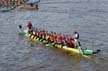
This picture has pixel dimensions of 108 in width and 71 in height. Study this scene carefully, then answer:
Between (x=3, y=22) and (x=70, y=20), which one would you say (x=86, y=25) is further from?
(x=3, y=22)

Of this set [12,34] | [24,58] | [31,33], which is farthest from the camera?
[12,34]

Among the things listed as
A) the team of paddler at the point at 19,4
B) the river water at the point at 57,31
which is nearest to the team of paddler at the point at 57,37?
the river water at the point at 57,31

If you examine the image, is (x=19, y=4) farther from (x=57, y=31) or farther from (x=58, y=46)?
(x=58, y=46)

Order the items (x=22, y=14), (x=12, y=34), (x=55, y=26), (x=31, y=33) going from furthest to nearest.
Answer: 1. (x=22, y=14)
2. (x=55, y=26)
3. (x=12, y=34)
4. (x=31, y=33)

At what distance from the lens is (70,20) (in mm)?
42188

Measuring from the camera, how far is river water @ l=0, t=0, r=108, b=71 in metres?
25.3

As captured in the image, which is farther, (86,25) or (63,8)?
(63,8)

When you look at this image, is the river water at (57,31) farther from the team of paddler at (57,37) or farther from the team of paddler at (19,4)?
the team of paddler at (19,4)

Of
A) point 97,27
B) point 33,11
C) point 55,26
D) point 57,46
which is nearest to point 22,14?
point 33,11

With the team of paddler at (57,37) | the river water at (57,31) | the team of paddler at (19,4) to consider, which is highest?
the team of paddler at (19,4)

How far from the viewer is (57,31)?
119 feet

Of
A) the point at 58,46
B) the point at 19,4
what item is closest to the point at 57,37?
the point at 58,46

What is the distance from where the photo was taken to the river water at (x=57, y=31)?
25.3m

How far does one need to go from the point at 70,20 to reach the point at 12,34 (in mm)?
8946
